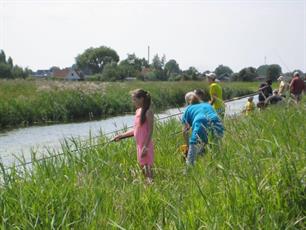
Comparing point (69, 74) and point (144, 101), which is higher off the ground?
point (144, 101)

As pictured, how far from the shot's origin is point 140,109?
6.79 meters

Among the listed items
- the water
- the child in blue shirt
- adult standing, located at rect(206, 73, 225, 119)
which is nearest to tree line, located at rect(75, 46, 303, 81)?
the water

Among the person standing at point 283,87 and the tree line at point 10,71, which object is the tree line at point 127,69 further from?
the person standing at point 283,87

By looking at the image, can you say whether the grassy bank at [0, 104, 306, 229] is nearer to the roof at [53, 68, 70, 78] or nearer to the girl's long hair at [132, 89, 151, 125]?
the girl's long hair at [132, 89, 151, 125]

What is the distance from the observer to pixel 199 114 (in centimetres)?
675

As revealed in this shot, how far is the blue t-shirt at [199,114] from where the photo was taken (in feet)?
21.8

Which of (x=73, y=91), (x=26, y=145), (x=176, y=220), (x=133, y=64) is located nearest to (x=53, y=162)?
(x=176, y=220)

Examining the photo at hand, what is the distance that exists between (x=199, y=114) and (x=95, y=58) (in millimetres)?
104728

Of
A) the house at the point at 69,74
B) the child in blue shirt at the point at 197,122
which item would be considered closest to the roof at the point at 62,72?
the house at the point at 69,74

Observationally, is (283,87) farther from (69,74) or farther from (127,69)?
(69,74)

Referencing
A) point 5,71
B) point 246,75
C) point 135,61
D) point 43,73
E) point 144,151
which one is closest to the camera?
point 144,151

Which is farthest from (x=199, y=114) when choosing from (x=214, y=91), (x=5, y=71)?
(x=5, y=71)

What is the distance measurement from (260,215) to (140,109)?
10.5 feet

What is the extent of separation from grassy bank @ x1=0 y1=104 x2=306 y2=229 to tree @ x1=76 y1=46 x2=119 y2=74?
338 feet
